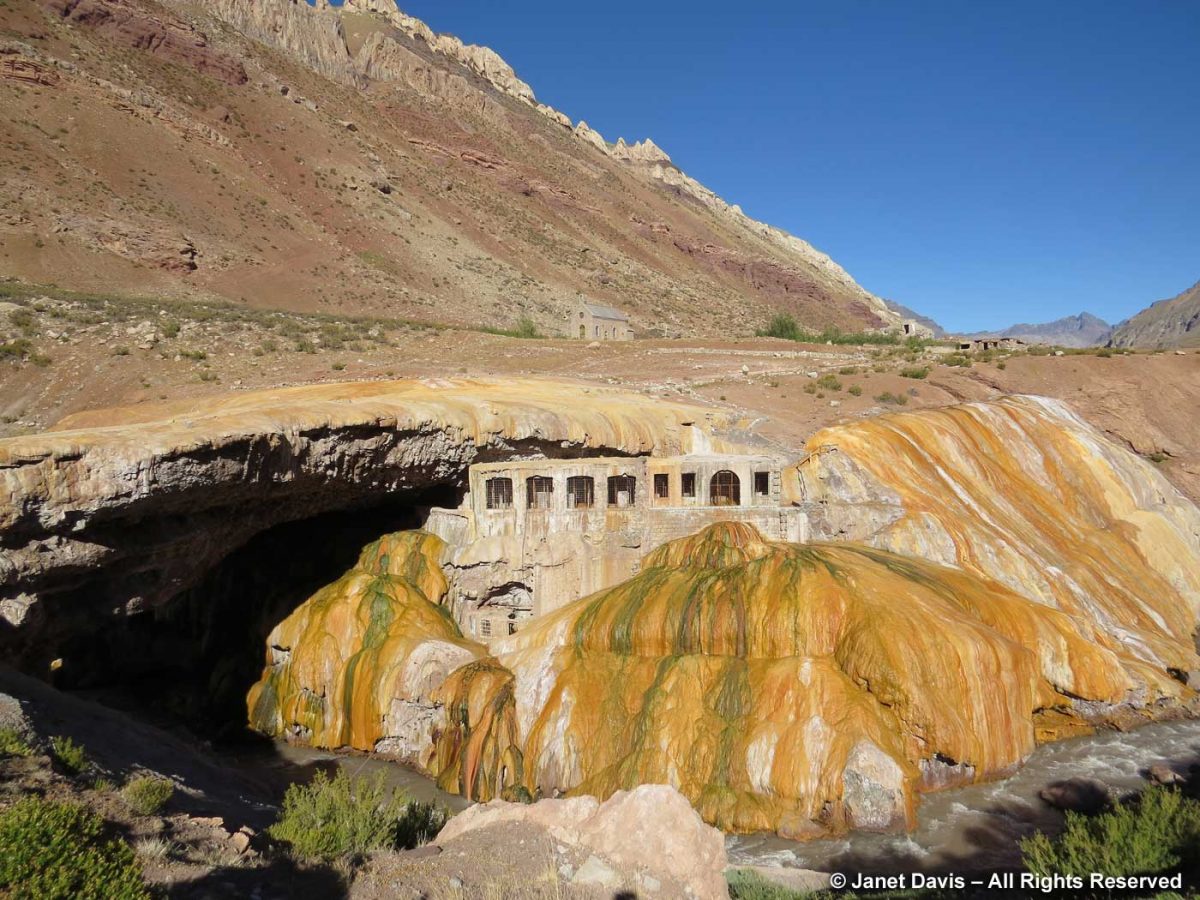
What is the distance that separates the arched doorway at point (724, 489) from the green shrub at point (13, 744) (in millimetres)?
16180

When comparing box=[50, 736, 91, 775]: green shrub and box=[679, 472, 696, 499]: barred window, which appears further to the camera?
box=[679, 472, 696, 499]: barred window

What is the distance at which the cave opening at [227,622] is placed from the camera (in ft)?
67.7

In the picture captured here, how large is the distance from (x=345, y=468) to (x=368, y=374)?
570 inches

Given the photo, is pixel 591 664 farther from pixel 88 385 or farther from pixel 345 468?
pixel 88 385

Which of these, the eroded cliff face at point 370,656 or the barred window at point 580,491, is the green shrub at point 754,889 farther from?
the barred window at point 580,491

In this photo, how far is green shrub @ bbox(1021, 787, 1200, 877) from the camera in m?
8.92

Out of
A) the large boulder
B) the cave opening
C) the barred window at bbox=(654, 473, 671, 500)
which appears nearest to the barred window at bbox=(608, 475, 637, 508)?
the barred window at bbox=(654, 473, 671, 500)

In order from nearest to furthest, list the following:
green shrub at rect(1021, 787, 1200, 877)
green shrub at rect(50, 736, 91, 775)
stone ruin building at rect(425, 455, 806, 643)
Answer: green shrub at rect(50, 736, 91, 775) < green shrub at rect(1021, 787, 1200, 877) < stone ruin building at rect(425, 455, 806, 643)

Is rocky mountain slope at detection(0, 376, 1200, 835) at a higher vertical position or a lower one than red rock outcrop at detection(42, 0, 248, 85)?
lower

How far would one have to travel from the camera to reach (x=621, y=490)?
21875mm

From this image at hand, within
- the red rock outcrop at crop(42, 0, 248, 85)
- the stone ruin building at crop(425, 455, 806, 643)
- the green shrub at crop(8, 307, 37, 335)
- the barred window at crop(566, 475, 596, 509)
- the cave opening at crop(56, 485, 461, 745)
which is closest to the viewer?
the stone ruin building at crop(425, 455, 806, 643)

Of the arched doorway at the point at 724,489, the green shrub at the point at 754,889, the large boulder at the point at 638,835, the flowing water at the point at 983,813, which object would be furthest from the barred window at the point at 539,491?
the green shrub at the point at 754,889

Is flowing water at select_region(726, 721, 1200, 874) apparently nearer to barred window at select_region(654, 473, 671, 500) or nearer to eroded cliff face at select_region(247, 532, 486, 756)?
eroded cliff face at select_region(247, 532, 486, 756)

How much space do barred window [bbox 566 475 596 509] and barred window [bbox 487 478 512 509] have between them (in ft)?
5.84
